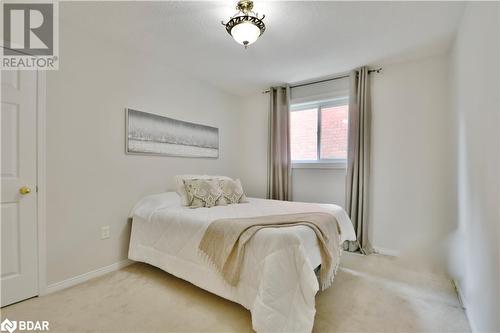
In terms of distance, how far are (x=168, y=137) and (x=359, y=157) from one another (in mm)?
2529

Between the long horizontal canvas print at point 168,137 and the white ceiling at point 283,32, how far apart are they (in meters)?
0.75

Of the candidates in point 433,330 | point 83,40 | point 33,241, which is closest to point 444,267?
point 433,330

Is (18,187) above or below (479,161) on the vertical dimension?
below

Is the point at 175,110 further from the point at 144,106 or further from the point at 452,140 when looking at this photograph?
the point at 452,140

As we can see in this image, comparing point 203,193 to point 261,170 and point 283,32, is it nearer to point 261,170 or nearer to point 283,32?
point 261,170

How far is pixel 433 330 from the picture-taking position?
61.2 inches

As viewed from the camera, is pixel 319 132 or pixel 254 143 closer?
pixel 319 132

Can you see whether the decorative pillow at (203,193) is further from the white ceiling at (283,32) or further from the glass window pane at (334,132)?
the glass window pane at (334,132)

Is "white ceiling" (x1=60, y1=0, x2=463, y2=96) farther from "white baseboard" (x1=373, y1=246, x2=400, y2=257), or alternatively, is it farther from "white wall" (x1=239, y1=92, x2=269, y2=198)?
"white baseboard" (x1=373, y1=246, x2=400, y2=257)

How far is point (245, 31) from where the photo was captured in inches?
73.4

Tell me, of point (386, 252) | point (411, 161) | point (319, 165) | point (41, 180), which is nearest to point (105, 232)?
point (41, 180)

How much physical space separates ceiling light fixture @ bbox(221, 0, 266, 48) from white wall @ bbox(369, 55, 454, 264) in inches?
79.1

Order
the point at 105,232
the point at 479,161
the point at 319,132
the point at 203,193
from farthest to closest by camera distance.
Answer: the point at 319,132, the point at 203,193, the point at 105,232, the point at 479,161

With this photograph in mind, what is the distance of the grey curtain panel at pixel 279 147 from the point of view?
368 centimetres
